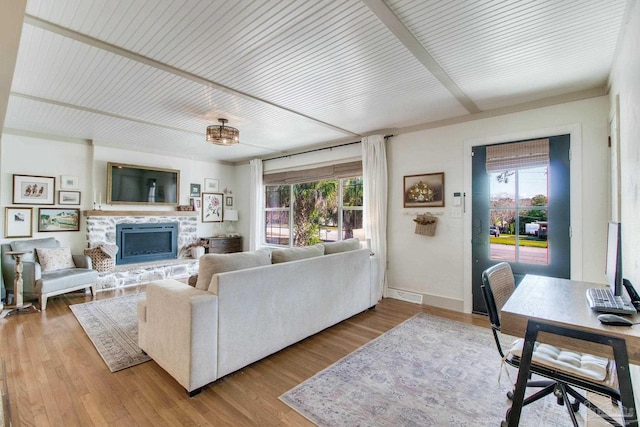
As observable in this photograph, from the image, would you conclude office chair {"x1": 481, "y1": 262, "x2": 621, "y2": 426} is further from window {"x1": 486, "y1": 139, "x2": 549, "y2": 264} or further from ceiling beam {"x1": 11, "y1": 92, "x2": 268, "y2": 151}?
ceiling beam {"x1": 11, "y1": 92, "x2": 268, "y2": 151}

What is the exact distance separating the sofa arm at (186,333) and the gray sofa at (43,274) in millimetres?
2647

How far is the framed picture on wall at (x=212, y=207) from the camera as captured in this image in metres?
6.61

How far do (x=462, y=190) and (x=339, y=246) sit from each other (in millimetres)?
1779

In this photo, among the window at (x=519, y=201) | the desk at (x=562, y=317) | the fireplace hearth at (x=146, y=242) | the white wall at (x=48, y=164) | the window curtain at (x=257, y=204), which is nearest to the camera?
the desk at (x=562, y=317)

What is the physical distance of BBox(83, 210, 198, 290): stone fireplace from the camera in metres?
4.98

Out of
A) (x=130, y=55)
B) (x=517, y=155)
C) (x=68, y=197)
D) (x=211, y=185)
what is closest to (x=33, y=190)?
(x=68, y=197)

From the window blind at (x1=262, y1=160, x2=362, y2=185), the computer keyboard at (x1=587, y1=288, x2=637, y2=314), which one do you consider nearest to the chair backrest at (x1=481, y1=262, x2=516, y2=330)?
the computer keyboard at (x1=587, y1=288, x2=637, y2=314)

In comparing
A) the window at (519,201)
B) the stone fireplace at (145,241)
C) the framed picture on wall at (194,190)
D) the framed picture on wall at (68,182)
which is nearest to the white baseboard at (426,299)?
the window at (519,201)

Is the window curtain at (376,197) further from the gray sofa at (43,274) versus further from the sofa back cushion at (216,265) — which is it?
the gray sofa at (43,274)

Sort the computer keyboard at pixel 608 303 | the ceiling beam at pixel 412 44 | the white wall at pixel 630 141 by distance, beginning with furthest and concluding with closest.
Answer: the ceiling beam at pixel 412 44 → the white wall at pixel 630 141 → the computer keyboard at pixel 608 303

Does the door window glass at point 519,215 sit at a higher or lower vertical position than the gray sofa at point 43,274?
higher

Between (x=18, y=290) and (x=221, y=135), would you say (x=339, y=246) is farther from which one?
(x=18, y=290)

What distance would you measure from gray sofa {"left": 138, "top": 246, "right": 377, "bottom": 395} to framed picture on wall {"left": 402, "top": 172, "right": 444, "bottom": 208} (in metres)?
1.84

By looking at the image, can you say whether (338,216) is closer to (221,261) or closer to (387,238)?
(387,238)
